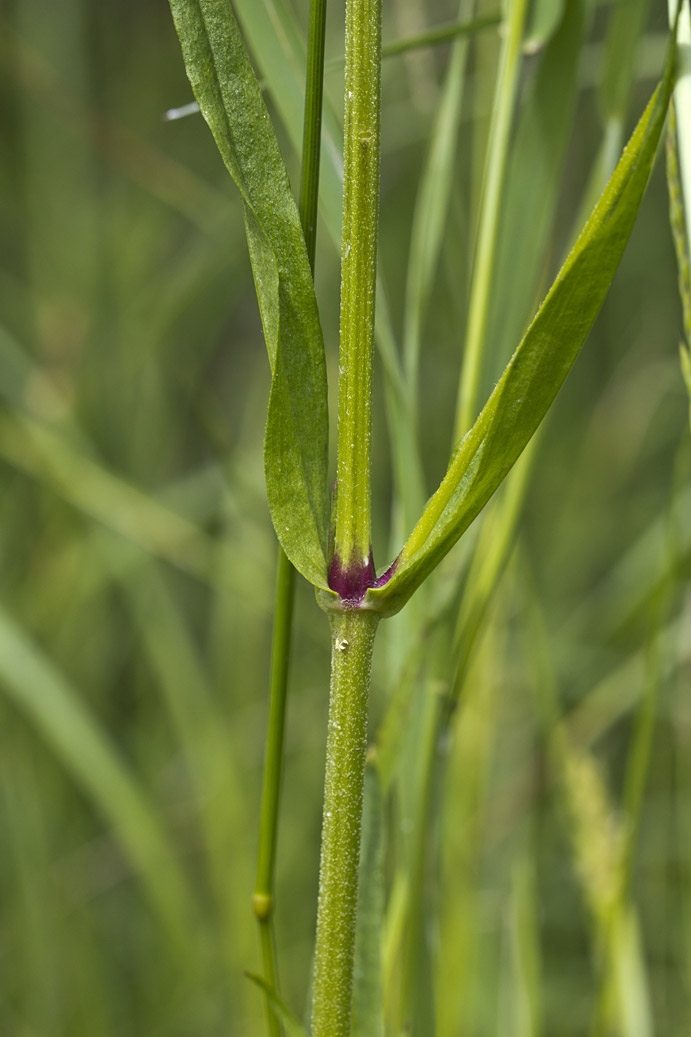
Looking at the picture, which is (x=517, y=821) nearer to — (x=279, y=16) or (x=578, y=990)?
(x=578, y=990)

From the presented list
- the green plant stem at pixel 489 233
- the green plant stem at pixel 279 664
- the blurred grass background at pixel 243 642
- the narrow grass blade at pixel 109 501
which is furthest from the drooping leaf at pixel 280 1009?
the narrow grass blade at pixel 109 501

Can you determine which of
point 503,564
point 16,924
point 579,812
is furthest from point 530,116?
point 16,924

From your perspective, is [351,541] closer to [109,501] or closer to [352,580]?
[352,580]

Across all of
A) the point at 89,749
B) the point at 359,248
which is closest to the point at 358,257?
the point at 359,248

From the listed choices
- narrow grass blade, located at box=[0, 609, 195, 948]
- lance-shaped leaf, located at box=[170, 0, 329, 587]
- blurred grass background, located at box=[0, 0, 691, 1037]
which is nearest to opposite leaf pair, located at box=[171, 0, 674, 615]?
lance-shaped leaf, located at box=[170, 0, 329, 587]

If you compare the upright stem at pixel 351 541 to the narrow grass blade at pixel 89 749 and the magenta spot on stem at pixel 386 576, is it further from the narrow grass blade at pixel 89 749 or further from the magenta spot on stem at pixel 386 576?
the narrow grass blade at pixel 89 749

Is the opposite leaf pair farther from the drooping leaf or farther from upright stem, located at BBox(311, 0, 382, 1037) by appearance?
the drooping leaf
